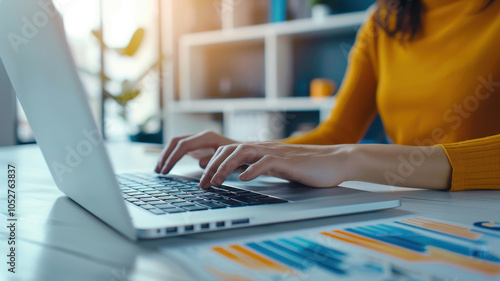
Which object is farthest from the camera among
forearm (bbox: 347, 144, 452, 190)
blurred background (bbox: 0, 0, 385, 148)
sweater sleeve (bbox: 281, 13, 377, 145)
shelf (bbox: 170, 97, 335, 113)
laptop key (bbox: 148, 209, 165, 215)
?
blurred background (bbox: 0, 0, 385, 148)

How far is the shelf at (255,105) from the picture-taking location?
8.27ft

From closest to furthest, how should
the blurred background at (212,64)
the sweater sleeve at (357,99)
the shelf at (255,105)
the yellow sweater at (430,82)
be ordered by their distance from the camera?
the yellow sweater at (430,82), the sweater sleeve at (357,99), the shelf at (255,105), the blurred background at (212,64)

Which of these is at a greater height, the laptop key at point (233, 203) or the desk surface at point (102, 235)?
the laptop key at point (233, 203)

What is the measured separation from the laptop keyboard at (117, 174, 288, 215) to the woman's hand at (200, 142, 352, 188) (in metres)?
0.03

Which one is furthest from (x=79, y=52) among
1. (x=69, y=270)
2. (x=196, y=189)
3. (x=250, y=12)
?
(x=69, y=270)

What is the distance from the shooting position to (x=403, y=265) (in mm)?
336

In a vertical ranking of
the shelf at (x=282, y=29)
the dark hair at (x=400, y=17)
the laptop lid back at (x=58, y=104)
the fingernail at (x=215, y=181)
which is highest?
the shelf at (x=282, y=29)

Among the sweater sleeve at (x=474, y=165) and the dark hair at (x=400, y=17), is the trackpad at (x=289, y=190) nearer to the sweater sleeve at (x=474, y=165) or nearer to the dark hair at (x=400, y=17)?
the sweater sleeve at (x=474, y=165)

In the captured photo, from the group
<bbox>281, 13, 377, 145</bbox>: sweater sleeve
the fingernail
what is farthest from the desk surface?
<bbox>281, 13, 377, 145</bbox>: sweater sleeve

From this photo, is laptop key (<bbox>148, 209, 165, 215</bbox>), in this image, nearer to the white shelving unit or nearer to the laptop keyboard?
the laptop keyboard

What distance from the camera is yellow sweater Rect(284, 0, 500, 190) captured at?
104 centimetres

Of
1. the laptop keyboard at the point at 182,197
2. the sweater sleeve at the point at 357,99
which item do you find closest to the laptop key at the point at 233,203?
the laptop keyboard at the point at 182,197

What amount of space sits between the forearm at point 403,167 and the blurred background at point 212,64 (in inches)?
67.7

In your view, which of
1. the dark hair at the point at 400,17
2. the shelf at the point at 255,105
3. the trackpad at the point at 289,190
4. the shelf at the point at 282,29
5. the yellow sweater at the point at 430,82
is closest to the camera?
the trackpad at the point at 289,190
